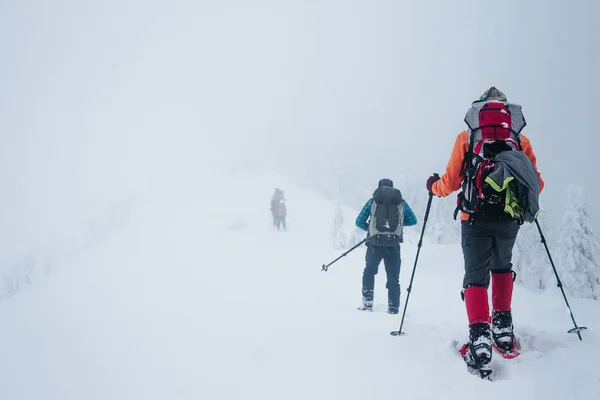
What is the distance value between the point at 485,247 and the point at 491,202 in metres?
0.52

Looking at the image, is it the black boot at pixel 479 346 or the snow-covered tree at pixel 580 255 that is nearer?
the black boot at pixel 479 346

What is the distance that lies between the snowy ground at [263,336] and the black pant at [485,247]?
2.91 ft

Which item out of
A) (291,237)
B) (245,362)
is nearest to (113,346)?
(245,362)

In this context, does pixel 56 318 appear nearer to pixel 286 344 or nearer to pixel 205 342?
pixel 205 342

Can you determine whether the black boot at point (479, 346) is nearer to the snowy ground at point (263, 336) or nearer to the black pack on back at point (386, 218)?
the snowy ground at point (263, 336)

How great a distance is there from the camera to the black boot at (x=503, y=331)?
11.3 ft

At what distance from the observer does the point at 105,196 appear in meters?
56.2

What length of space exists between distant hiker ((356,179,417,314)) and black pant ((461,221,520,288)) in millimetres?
2402

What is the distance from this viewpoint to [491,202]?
11.0ft

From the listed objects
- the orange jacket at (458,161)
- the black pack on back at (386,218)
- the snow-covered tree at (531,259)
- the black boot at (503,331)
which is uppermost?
the orange jacket at (458,161)

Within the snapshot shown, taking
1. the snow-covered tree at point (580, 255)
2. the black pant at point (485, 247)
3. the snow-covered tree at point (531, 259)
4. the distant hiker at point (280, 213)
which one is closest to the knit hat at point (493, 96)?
the black pant at point (485, 247)

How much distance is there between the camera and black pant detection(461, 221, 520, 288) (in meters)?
3.47

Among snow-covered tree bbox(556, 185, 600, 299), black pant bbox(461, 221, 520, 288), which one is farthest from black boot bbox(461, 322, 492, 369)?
snow-covered tree bbox(556, 185, 600, 299)

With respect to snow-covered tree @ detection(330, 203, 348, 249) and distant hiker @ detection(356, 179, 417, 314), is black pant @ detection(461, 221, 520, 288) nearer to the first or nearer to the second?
distant hiker @ detection(356, 179, 417, 314)
